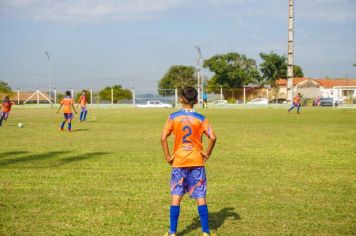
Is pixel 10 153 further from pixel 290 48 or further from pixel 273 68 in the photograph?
pixel 273 68

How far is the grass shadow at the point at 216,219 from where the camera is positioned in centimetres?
635

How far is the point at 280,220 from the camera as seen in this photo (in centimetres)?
662

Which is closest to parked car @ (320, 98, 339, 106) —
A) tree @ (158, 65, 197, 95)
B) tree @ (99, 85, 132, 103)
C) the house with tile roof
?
the house with tile roof

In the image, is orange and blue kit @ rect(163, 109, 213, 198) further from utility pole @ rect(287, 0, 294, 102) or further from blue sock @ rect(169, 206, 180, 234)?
utility pole @ rect(287, 0, 294, 102)

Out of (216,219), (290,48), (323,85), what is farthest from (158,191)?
(323,85)

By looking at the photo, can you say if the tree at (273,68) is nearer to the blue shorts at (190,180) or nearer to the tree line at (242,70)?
the tree line at (242,70)

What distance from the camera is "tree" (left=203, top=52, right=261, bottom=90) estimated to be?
90.4 meters

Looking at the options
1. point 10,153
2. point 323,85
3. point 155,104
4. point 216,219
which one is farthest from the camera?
point 323,85

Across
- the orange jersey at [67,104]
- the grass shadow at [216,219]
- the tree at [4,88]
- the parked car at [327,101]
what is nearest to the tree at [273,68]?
the parked car at [327,101]

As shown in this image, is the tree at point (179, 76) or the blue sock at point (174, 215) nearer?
the blue sock at point (174, 215)

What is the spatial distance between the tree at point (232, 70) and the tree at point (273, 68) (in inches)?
70.3

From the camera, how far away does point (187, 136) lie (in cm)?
580

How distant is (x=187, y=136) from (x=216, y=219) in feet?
5.14

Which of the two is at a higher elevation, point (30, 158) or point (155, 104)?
point (155, 104)
